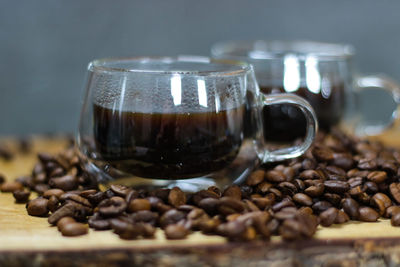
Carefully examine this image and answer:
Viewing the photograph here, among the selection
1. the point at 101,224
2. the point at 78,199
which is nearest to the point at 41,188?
Answer: the point at 78,199

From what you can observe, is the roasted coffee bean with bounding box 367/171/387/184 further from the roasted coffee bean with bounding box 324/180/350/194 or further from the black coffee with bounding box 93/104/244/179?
the black coffee with bounding box 93/104/244/179

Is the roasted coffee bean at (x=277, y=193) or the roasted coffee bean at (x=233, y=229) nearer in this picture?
the roasted coffee bean at (x=233, y=229)

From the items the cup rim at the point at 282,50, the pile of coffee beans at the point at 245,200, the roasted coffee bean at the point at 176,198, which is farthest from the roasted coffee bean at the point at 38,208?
the cup rim at the point at 282,50

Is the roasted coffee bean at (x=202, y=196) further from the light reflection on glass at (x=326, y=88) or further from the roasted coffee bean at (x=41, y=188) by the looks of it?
the light reflection on glass at (x=326, y=88)

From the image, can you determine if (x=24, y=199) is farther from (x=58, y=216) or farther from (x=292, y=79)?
(x=292, y=79)

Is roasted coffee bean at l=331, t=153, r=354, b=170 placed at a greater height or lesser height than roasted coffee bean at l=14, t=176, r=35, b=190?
greater

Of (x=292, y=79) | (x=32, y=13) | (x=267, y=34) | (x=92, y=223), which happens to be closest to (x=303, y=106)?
(x=292, y=79)

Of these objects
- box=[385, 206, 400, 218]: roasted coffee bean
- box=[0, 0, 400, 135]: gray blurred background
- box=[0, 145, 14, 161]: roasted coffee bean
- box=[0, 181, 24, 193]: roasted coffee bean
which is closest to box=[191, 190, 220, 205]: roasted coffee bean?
box=[385, 206, 400, 218]: roasted coffee bean
